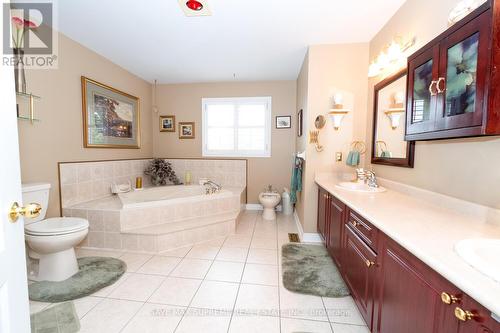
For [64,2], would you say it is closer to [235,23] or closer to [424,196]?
[235,23]

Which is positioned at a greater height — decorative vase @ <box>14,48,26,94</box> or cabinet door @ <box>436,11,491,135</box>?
decorative vase @ <box>14,48,26,94</box>

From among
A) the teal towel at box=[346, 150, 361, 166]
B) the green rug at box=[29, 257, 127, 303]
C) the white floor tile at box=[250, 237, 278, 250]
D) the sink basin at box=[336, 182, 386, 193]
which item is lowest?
the green rug at box=[29, 257, 127, 303]

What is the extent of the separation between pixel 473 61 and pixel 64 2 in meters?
3.05

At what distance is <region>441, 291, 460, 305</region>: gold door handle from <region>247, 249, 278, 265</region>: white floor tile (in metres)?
1.66

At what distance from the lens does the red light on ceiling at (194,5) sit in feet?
6.13

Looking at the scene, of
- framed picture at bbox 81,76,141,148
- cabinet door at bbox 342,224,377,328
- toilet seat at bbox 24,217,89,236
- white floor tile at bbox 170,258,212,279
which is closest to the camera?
cabinet door at bbox 342,224,377,328

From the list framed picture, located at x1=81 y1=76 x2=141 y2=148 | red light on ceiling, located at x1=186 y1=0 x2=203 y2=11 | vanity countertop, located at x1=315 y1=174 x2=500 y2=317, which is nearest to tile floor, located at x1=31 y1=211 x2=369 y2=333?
vanity countertop, located at x1=315 y1=174 x2=500 y2=317

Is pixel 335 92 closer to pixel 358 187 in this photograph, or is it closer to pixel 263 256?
pixel 358 187

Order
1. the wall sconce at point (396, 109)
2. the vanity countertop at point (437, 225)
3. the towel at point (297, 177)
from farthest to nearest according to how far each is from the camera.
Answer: the towel at point (297, 177)
the wall sconce at point (396, 109)
the vanity countertop at point (437, 225)

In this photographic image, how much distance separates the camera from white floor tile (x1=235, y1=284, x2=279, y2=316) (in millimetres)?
1594

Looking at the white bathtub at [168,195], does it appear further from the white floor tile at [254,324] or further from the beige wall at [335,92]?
the white floor tile at [254,324]

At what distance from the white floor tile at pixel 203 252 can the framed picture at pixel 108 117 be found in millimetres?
1975

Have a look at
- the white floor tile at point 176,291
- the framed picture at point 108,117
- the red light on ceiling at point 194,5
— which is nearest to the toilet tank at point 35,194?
the framed picture at point 108,117

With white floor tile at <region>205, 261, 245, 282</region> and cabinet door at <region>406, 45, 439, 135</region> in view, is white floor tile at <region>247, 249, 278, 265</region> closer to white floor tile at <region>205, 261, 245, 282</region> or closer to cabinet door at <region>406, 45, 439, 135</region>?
white floor tile at <region>205, 261, 245, 282</region>
